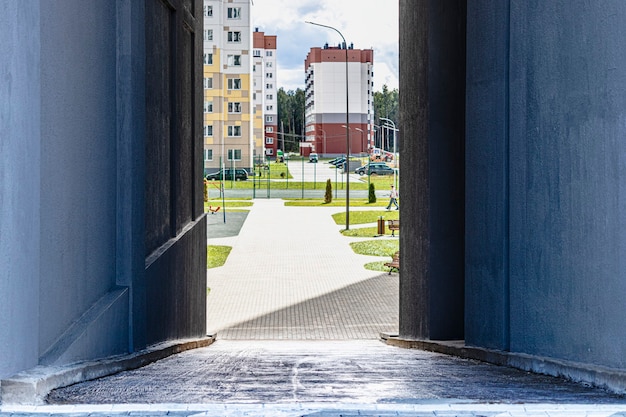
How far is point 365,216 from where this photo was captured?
35375mm

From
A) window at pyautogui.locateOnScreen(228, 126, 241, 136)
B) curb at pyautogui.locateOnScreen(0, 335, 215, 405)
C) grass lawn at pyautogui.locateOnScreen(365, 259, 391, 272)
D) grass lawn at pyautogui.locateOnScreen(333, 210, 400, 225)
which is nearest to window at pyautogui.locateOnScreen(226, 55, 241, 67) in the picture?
window at pyautogui.locateOnScreen(228, 126, 241, 136)

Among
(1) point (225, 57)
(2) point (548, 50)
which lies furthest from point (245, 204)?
(2) point (548, 50)

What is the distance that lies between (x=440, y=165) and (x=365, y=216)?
25.4 metres

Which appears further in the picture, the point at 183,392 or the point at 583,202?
the point at 583,202

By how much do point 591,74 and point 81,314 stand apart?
3975 mm

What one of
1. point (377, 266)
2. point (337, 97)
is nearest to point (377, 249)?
point (377, 266)

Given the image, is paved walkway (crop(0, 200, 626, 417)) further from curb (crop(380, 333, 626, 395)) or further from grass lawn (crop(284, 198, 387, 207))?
grass lawn (crop(284, 198, 387, 207))

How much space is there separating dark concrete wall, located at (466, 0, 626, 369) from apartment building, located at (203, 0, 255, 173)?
52.1m

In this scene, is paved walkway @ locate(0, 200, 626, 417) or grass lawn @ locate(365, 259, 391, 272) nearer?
paved walkway @ locate(0, 200, 626, 417)

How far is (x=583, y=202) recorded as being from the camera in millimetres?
5875

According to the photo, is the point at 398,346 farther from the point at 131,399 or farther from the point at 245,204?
the point at 245,204

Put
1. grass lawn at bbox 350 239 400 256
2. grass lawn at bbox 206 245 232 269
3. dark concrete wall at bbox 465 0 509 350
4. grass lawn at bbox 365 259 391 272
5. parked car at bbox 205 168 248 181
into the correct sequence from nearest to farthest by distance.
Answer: dark concrete wall at bbox 465 0 509 350 < grass lawn at bbox 365 259 391 272 < grass lawn at bbox 206 245 232 269 < grass lawn at bbox 350 239 400 256 < parked car at bbox 205 168 248 181

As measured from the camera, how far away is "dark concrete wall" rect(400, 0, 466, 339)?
32.4 feet

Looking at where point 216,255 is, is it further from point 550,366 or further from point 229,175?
point 229,175
